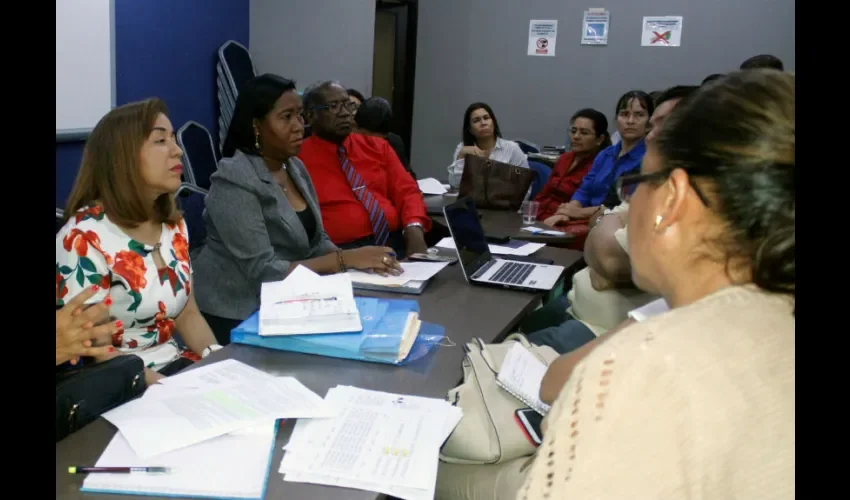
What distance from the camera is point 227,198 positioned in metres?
2.26

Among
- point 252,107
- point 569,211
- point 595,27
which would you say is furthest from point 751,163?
point 595,27

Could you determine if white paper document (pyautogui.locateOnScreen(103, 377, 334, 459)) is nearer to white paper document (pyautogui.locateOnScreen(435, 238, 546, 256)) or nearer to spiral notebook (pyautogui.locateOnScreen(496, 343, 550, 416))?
spiral notebook (pyautogui.locateOnScreen(496, 343, 550, 416))

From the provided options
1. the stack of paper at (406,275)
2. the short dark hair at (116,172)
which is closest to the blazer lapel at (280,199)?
the stack of paper at (406,275)

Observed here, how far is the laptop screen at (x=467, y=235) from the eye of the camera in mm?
2271

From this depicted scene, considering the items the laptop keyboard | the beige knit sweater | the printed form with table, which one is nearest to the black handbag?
the printed form with table

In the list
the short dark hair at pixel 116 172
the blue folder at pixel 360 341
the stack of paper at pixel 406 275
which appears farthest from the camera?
the stack of paper at pixel 406 275

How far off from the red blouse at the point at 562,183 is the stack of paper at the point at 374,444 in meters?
2.75

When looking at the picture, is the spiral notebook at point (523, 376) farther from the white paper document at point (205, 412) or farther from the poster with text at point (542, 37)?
the poster with text at point (542, 37)

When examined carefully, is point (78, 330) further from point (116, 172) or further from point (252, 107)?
point (252, 107)

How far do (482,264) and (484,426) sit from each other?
43.0 inches
